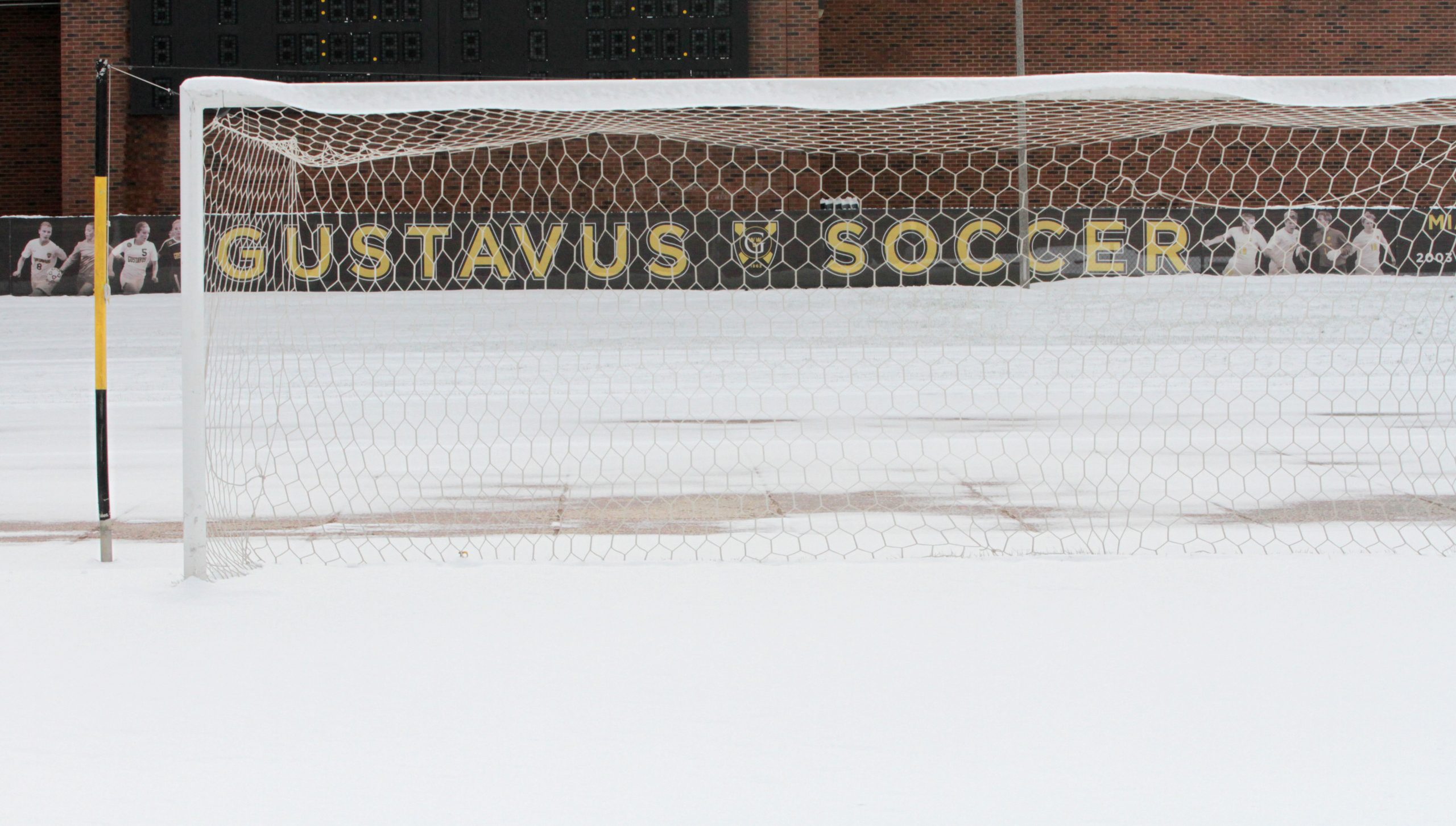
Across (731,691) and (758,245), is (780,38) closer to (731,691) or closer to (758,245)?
(758,245)

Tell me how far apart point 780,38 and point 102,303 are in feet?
61.8

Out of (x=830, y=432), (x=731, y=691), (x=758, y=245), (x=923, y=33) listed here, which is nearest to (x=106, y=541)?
(x=731, y=691)

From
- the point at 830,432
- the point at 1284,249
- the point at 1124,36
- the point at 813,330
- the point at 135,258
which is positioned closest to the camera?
the point at 830,432

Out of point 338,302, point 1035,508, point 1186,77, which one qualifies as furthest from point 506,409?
point 338,302

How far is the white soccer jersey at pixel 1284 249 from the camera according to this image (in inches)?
804

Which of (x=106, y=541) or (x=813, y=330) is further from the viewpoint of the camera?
(x=813, y=330)

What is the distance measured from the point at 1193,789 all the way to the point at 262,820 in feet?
6.22

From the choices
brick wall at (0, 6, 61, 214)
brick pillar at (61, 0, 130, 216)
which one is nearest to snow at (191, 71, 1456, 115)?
brick pillar at (61, 0, 130, 216)

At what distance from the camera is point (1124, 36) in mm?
26469

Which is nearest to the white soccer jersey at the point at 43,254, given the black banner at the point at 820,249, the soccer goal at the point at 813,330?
the soccer goal at the point at 813,330

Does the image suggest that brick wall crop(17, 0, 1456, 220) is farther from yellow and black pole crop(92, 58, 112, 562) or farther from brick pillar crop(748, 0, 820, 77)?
yellow and black pole crop(92, 58, 112, 562)

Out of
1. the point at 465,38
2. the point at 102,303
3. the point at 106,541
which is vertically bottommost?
the point at 106,541

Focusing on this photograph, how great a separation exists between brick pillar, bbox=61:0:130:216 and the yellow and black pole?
19.6 m

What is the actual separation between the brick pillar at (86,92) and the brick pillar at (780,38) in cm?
1027
